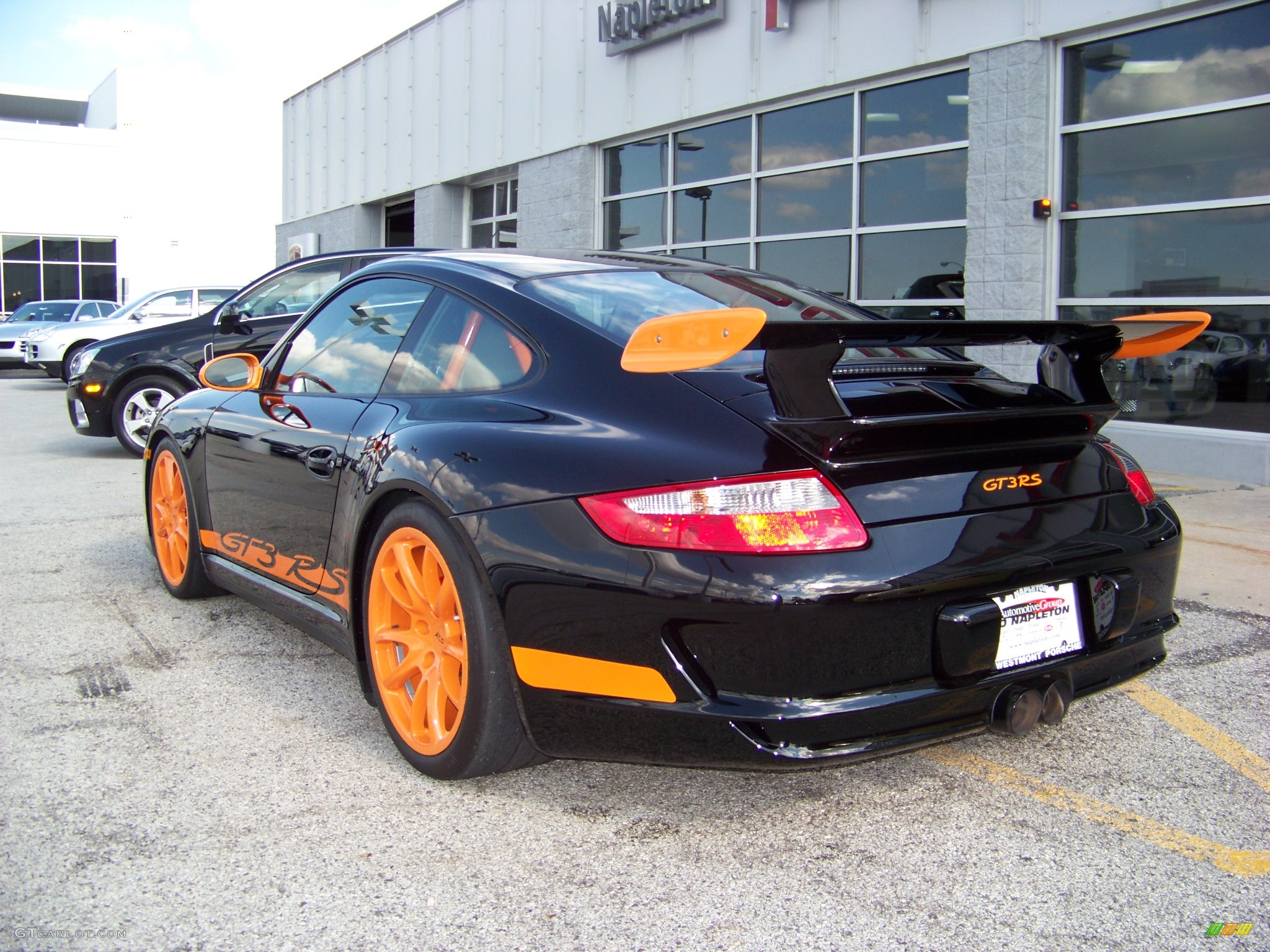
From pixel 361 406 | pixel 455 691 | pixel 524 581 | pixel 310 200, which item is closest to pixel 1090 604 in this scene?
pixel 524 581

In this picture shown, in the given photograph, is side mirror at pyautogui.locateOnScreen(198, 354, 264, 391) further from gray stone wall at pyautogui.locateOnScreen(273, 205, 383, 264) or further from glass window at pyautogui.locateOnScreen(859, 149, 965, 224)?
gray stone wall at pyautogui.locateOnScreen(273, 205, 383, 264)

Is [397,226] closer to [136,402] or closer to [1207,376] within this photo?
[136,402]

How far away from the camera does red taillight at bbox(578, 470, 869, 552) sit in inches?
88.2

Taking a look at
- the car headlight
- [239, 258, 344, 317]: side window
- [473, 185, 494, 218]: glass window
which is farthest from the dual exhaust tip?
[473, 185, 494, 218]: glass window

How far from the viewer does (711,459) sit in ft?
7.55

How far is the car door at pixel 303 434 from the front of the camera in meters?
3.31

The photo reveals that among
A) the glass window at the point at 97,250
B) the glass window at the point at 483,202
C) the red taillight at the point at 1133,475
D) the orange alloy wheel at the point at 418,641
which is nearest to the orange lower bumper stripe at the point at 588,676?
the orange alloy wheel at the point at 418,641

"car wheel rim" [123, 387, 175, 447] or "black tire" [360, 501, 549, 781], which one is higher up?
"car wheel rim" [123, 387, 175, 447]

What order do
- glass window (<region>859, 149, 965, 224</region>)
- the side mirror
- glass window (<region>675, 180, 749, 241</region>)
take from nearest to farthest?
the side mirror, glass window (<region>859, 149, 965, 224</region>), glass window (<region>675, 180, 749, 241</region>)

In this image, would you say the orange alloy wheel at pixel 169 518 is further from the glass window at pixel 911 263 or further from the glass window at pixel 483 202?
the glass window at pixel 483 202

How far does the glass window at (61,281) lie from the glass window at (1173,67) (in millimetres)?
37208

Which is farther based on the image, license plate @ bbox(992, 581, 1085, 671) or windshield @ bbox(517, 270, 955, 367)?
windshield @ bbox(517, 270, 955, 367)

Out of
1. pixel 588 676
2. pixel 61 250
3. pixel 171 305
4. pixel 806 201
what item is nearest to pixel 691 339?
pixel 588 676

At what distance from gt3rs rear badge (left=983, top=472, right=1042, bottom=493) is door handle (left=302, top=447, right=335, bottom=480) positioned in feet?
5.98
